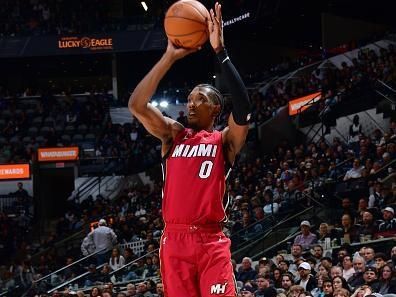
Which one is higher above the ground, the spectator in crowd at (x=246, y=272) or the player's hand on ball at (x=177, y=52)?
the player's hand on ball at (x=177, y=52)

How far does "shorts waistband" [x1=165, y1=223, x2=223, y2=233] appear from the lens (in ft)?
15.1

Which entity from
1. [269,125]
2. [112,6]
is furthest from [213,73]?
[269,125]

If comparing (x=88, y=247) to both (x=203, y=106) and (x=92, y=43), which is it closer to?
(x=203, y=106)

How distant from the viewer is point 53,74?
35906 mm

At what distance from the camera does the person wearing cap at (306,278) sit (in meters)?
10.2

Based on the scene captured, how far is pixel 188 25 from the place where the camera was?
4684 millimetres

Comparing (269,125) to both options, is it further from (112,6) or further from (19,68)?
(19,68)

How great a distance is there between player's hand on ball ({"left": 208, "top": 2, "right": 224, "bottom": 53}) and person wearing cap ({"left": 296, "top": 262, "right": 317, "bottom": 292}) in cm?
621

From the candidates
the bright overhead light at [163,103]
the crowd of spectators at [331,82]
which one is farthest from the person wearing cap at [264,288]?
the bright overhead light at [163,103]

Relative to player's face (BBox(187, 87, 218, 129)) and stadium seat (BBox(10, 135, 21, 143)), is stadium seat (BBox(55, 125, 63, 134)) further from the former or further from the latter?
player's face (BBox(187, 87, 218, 129))

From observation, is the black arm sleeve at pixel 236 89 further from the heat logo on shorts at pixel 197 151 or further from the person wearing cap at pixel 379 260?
the person wearing cap at pixel 379 260

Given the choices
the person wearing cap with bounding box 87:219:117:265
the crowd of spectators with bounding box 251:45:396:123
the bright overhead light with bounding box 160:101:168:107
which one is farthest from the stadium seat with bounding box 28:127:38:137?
the person wearing cap with bounding box 87:219:117:265

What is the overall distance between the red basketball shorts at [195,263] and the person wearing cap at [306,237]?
773 centimetres

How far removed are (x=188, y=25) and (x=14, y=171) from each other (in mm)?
21409
